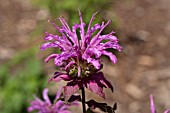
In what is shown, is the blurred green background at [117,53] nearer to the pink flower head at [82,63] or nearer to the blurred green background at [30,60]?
the blurred green background at [30,60]

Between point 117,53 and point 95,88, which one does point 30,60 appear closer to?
point 117,53

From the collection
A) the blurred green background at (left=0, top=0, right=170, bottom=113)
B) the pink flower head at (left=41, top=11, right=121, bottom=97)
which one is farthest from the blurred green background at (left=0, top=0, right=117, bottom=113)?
the pink flower head at (left=41, top=11, right=121, bottom=97)

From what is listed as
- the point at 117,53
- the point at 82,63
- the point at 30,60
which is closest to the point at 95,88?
the point at 82,63

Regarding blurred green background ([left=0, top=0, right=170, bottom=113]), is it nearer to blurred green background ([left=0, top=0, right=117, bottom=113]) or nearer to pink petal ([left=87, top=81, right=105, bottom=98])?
blurred green background ([left=0, top=0, right=117, bottom=113])

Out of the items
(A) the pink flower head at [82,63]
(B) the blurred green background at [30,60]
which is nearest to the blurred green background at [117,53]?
(B) the blurred green background at [30,60]

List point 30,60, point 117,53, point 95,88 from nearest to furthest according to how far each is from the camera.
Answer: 1. point 95,88
2. point 30,60
3. point 117,53

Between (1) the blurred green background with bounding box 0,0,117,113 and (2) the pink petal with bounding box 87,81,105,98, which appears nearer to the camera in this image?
(2) the pink petal with bounding box 87,81,105,98

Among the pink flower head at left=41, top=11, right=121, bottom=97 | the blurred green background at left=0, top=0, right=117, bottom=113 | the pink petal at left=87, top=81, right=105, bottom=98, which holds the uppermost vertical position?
the blurred green background at left=0, top=0, right=117, bottom=113

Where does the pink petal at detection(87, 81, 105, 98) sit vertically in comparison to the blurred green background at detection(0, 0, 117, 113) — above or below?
below
